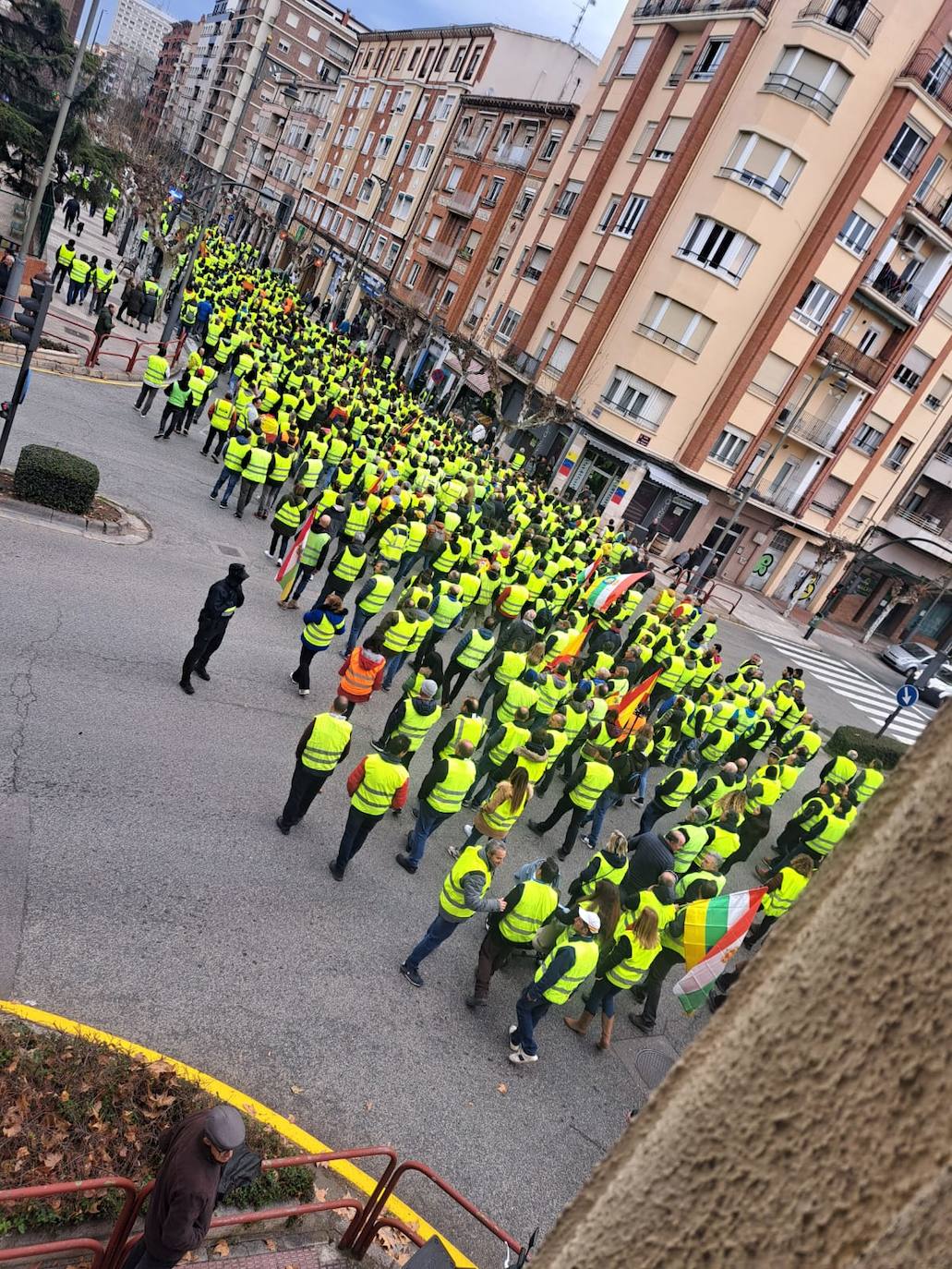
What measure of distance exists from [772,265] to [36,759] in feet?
105

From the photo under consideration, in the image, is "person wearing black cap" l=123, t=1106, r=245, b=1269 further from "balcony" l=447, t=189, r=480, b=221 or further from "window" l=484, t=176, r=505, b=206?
"balcony" l=447, t=189, r=480, b=221

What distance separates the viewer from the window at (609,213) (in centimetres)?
3578

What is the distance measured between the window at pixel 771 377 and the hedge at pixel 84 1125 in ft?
108

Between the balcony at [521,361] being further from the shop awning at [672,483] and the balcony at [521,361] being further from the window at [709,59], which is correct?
the window at [709,59]

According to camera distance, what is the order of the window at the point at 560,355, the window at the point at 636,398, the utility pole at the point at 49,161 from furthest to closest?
the window at the point at 560,355
the window at the point at 636,398
the utility pole at the point at 49,161

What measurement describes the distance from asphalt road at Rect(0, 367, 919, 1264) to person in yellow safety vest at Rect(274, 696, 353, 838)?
23.3 inches

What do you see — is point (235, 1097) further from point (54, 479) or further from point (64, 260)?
point (64, 260)

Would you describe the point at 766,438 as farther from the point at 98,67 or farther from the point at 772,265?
the point at 98,67

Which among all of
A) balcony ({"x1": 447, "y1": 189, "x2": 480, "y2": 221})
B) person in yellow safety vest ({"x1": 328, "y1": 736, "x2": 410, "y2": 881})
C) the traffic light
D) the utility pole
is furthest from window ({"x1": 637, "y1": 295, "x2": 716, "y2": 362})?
person in yellow safety vest ({"x1": 328, "y1": 736, "x2": 410, "y2": 881})

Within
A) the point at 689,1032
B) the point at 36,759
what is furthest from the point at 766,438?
the point at 36,759

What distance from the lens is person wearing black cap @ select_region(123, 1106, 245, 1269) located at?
3.80 meters

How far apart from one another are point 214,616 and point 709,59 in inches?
1331

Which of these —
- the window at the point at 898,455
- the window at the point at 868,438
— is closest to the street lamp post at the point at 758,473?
the window at the point at 868,438

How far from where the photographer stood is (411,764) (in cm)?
1109
